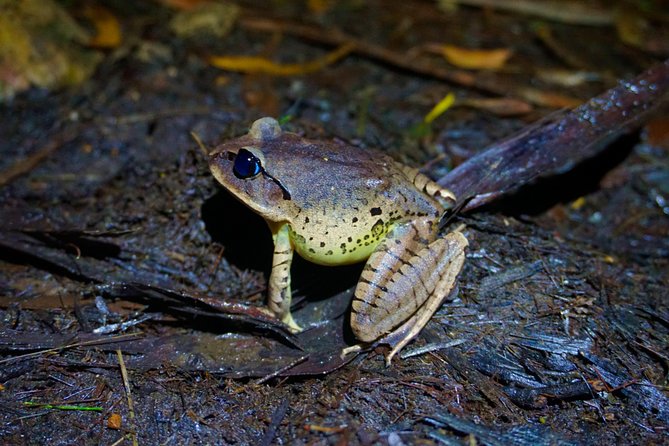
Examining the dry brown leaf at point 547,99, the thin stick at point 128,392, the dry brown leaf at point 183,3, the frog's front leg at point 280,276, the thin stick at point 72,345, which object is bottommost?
the thin stick at point 128,392

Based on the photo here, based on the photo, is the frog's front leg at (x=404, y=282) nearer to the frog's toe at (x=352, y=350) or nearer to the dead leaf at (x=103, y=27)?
the frog's toe at (x=352, y=350)

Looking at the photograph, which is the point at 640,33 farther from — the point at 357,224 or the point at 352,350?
the point at 352,350

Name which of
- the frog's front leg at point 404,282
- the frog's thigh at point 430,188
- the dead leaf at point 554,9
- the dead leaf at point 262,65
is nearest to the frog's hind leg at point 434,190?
the frog's thigh at point 430,188

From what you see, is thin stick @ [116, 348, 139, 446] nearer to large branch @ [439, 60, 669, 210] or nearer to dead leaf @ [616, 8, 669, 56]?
large branch @ [439, 60, 669, 210]

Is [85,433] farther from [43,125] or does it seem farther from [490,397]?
[43,125]

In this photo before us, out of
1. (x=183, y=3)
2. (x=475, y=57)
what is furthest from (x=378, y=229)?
(x=183, y=3)

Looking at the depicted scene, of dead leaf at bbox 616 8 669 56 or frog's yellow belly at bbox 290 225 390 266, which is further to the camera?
dead leaf at bbox 616 8 669 56

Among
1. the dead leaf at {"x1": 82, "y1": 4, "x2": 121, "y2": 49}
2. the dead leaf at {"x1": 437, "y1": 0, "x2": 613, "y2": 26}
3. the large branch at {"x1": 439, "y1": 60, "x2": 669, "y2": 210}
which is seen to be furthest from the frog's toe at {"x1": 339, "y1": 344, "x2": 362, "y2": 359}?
the dead leaf at {"x1": 437, "y1": 0, "x2": 613, "y2": 26}
